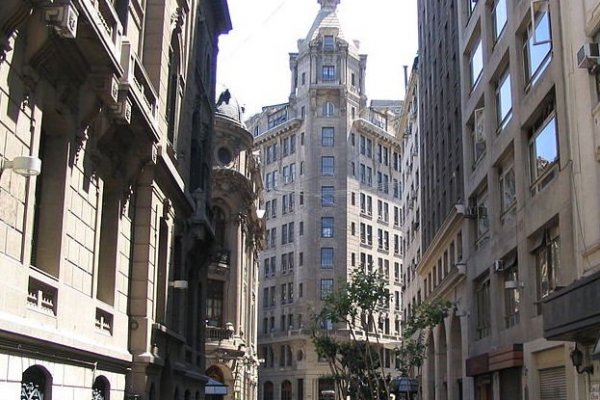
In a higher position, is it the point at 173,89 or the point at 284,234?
the point at 284,234

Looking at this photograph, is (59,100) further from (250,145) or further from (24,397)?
(250,145)

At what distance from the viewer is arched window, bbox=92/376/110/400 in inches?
693

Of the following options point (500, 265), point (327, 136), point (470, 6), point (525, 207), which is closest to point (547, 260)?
point (525, 207)

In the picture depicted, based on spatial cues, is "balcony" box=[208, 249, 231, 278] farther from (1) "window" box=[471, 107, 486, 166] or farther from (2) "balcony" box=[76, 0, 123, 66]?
(2) "balcony" box=[76, 0, 123, 66]

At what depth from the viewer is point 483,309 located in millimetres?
34000

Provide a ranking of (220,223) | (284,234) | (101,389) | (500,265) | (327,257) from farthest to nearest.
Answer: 1. (284,234)
2. (327,257)
3. (220,223)
4. (500,265)
5. (101,389)

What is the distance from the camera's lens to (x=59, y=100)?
48.4 feet

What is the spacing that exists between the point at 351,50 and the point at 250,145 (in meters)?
46.9

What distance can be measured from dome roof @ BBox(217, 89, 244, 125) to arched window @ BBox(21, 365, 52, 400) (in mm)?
47377

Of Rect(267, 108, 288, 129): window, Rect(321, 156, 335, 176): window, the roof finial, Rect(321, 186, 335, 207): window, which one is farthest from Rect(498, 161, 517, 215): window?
the roof finial

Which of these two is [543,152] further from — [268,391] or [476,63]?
[268,391]

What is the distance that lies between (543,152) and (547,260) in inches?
124

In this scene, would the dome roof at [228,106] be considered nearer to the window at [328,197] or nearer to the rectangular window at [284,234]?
the window at [328,197]

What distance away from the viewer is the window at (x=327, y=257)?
99188 mm
